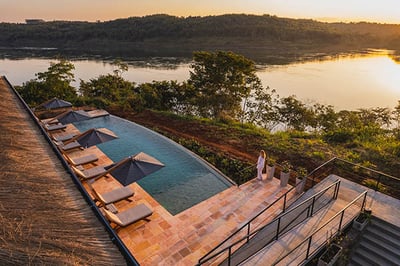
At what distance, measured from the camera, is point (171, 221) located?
301 inches

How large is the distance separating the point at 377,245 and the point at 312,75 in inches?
1767

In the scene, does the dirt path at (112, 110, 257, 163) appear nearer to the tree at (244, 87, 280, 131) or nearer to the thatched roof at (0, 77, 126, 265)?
the thatched roof at (0, 77, 126, 265)

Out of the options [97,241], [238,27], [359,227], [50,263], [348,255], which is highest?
[238,27]

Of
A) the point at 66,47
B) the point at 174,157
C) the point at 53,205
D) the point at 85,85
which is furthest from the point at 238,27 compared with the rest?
the point at 53,205

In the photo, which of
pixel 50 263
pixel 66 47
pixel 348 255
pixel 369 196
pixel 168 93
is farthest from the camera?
pixel 66 47

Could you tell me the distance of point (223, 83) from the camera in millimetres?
23781

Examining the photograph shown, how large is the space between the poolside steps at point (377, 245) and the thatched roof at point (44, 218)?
257 inches

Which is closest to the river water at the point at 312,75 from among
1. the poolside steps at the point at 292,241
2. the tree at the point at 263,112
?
the tree at the point at 263,112

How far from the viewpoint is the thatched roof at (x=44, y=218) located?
3027mm

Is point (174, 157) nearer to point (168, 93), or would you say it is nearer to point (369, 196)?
point (369, 196)

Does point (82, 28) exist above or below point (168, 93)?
above

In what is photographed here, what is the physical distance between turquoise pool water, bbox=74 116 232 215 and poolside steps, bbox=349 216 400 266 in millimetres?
4516

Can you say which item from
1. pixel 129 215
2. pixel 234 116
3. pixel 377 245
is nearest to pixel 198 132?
pixel 129 215

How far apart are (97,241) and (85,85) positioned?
26.6 meters
